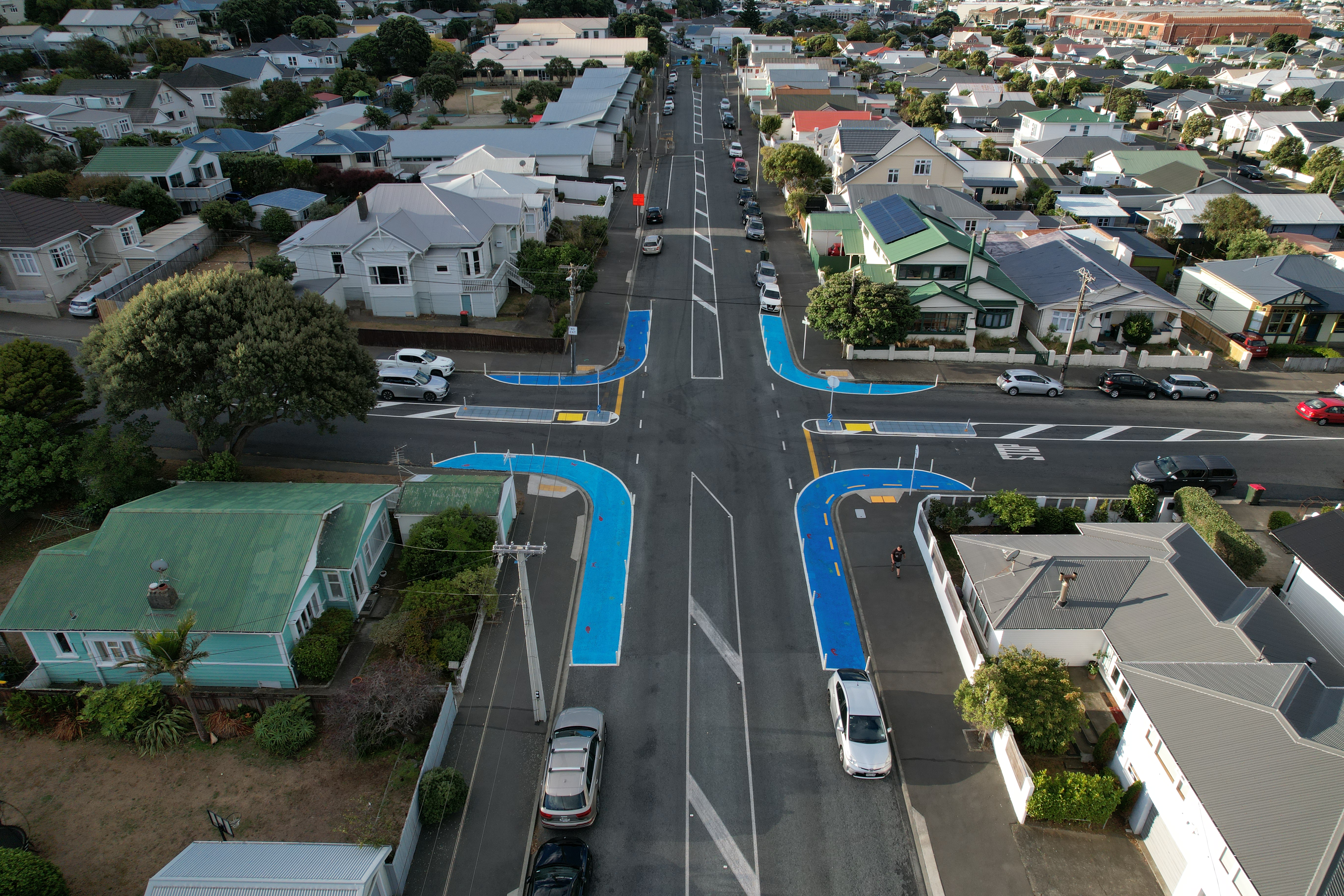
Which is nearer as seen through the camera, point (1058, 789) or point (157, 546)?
point (1058, 789)

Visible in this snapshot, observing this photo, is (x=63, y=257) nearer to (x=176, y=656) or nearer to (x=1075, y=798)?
(x=176, y=656)

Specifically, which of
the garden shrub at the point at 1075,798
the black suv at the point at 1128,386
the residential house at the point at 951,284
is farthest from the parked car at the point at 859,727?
the residential house at the point at 951,284

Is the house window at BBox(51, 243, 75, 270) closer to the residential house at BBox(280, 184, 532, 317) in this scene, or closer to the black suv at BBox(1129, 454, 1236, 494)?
the residential house at BBox(280, 184, 532, 317)

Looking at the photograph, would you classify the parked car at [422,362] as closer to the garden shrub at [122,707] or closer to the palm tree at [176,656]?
the palm tree at [176,656]

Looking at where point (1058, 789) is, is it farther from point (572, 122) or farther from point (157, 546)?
point (572, 122)

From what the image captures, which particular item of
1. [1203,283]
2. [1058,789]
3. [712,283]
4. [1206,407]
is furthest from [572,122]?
[1058,789]

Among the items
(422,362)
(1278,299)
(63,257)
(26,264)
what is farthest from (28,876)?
(1278,299)
